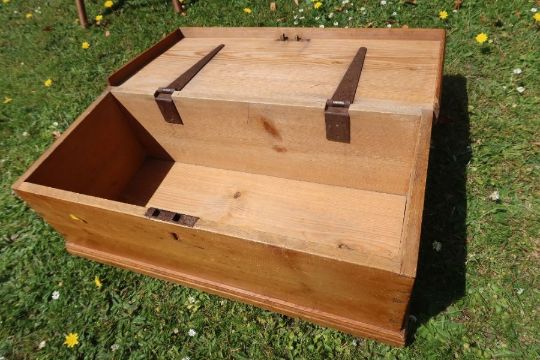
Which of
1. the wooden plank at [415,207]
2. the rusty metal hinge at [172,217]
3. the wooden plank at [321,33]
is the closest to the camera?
the wooden plank at [415,207]

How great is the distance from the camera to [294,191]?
2436 millimetres

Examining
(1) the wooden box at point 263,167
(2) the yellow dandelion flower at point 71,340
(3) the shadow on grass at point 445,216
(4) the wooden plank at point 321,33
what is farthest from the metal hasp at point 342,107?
(2) the yellow dandelion flower at point 71,340

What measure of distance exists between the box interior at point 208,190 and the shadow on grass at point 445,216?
0.26m

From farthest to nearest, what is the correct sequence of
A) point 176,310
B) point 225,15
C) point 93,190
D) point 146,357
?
point 225,15 → point 93,190 → point 176,310 → point 146,357

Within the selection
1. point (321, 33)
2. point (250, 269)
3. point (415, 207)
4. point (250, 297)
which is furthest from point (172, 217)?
point (321, 33)

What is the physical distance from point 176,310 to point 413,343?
1.35m

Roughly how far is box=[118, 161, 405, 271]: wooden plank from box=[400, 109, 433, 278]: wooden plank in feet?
1.94

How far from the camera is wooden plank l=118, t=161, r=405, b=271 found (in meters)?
2.12

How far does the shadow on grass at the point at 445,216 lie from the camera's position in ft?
6.58

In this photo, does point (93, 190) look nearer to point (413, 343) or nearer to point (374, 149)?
point (374, 149)

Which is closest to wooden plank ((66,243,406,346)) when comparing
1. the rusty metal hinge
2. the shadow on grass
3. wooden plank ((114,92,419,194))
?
the shadow on grass

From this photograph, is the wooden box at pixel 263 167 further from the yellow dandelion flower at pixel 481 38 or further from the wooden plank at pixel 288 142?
the yellow dandelion flower at pixel 481 38

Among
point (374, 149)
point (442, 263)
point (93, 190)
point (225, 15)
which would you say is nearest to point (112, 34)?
point (225, 15)

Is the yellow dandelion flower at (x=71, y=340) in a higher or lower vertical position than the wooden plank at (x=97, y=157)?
lower
